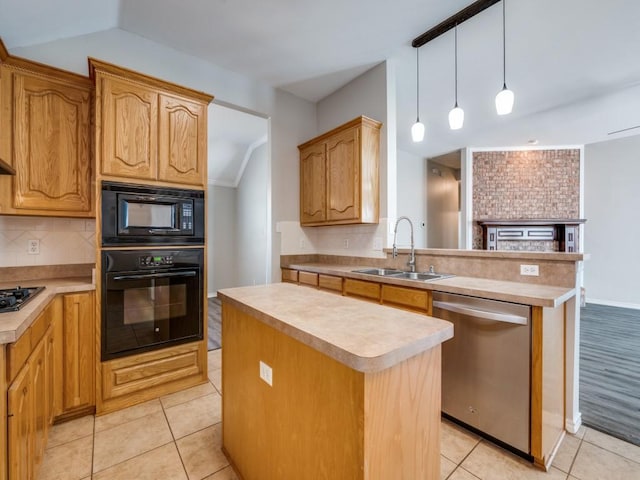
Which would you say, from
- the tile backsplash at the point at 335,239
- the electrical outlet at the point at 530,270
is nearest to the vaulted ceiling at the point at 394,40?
the tile backsplash at the point at 335,239

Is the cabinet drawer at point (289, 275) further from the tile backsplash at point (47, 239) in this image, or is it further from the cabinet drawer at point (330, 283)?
the tile backsplash at point (47, 239)

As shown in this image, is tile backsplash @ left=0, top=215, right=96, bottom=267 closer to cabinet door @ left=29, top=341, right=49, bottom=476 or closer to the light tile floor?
cabinet door @ left=29, top=341, right=49, bottom=476

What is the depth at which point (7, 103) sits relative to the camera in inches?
74.5

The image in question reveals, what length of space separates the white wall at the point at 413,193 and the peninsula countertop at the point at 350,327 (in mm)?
4746

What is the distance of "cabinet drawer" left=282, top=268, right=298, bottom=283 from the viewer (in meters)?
3.39

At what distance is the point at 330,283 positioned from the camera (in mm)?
2871

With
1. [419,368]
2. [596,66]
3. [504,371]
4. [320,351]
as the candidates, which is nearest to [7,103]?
[320,351]

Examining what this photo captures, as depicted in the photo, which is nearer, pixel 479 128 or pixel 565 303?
pixel 565 303

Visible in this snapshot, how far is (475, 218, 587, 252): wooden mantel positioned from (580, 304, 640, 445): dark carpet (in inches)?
66.5

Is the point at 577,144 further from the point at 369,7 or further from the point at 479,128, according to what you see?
the point at 369,7

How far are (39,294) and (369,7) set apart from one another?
9.59 feet

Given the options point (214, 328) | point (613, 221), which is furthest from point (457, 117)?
point (613, 221)

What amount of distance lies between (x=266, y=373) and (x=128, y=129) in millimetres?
1987

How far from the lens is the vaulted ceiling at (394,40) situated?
2.20m
